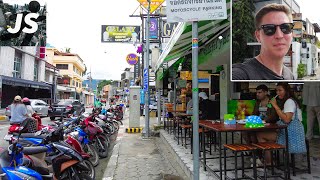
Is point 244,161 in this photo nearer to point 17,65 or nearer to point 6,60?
point 6,60

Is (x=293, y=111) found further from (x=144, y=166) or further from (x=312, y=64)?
(x=144, y=166)

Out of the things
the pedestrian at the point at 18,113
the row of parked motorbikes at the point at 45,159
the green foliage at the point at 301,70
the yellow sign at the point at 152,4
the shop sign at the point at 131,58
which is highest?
the yellow sign at the point at 152,4

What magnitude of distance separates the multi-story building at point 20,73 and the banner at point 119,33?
833cm

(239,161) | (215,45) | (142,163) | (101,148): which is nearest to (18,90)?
(101,148)

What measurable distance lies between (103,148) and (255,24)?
5.37m

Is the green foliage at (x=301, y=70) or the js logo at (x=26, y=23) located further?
the js logo at (x=26, y=23)

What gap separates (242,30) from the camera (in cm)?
419

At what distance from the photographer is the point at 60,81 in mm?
50344

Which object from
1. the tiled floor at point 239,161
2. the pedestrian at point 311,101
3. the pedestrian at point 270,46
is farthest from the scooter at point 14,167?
the pedestrian at point 311,101

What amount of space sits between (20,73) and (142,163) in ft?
82.0

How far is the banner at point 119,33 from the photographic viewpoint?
2277 cm

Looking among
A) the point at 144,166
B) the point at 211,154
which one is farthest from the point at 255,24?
the point at 144,166

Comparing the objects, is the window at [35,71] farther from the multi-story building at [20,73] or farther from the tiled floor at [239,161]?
the tiled floor at [239,161]

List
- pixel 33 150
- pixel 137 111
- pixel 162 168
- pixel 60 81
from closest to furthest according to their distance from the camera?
1. pixel 33 150
2. pixel 162 168
3. pixel 137 111
4. pixel 60 81
